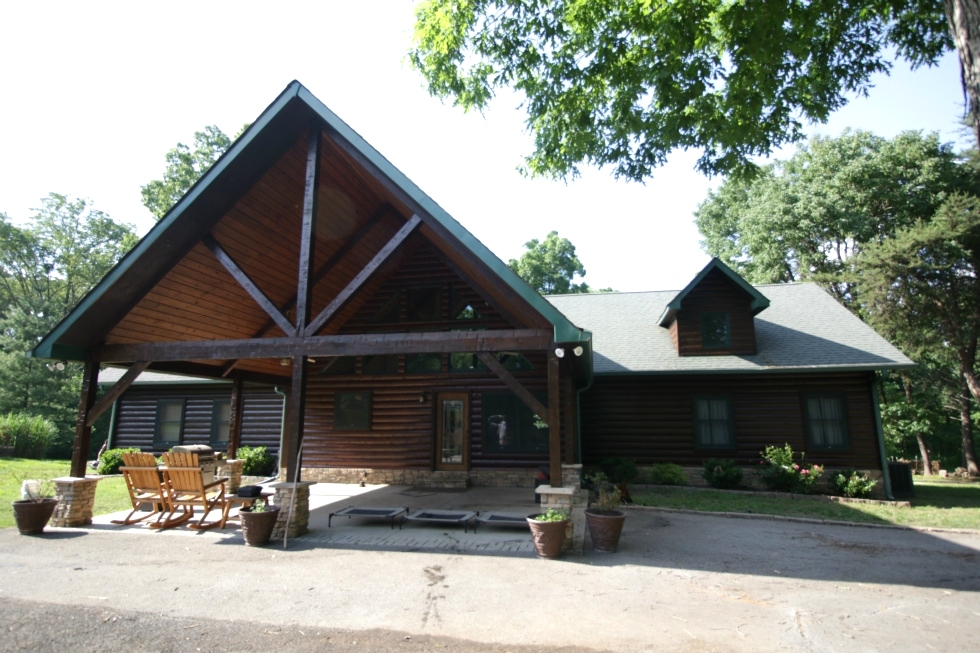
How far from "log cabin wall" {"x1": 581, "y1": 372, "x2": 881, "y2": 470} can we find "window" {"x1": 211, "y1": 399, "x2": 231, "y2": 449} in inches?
449

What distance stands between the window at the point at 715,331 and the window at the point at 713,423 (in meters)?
1.50

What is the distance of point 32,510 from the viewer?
316 inches

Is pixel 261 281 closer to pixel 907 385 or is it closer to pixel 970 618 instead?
pixel 970 618

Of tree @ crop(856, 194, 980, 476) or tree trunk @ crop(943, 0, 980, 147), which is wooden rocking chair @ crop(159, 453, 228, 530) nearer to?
tree trunk @ crop(943, 0, 980, 147)

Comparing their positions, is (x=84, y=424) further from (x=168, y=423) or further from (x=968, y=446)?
(x=968, y=446)

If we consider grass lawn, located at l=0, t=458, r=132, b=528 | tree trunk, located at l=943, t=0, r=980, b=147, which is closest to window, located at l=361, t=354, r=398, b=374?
grass lawn, located at l=0, t=458, r=132, b=528

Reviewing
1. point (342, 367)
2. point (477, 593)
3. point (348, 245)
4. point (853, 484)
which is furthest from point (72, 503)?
point (853, 484)

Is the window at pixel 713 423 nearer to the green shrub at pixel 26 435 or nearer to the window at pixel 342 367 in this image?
the window at pixel 342 367

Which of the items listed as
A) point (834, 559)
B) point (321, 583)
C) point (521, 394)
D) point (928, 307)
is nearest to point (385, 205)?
point (521, 394)

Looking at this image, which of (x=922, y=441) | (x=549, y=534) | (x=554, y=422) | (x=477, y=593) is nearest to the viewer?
(x=477, y=593)

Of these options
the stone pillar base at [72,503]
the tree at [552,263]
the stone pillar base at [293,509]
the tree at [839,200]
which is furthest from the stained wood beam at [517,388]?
the tree at [552,263]

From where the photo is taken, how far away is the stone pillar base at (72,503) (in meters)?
8.63

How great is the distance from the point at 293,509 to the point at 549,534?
3.85 metres

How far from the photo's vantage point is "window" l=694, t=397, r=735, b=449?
13.9 meters
